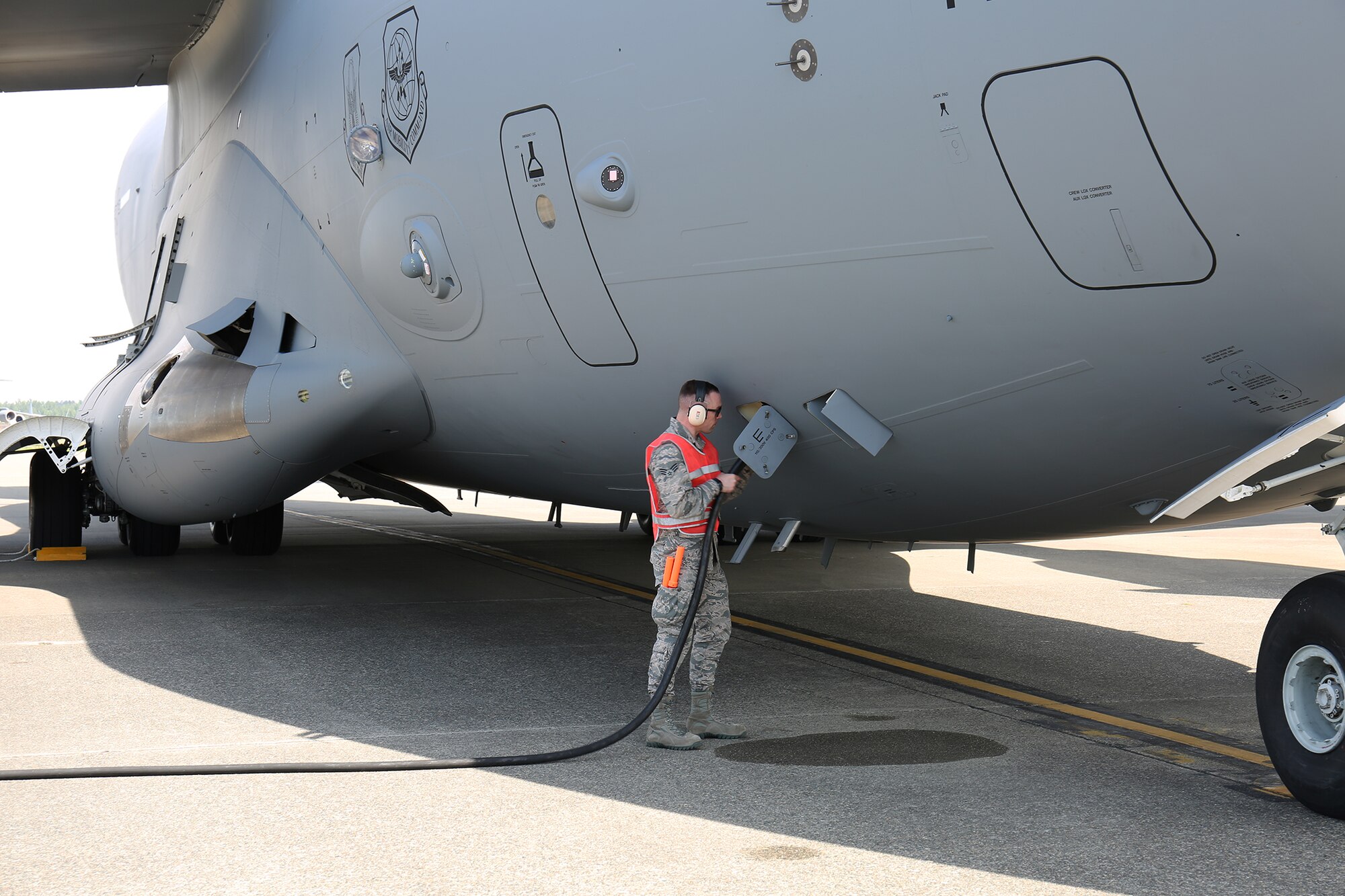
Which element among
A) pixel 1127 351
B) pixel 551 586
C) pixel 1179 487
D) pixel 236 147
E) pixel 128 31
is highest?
pixel 128 31

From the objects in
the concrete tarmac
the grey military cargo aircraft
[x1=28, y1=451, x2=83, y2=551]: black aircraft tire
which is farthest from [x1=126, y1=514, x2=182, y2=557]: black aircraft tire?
the grey military cargo aircraft

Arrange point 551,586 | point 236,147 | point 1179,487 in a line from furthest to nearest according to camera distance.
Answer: point 551,586 → point 236,147 → point 1179,487

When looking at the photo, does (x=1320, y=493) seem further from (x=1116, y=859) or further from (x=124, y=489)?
(x=124, y=489)

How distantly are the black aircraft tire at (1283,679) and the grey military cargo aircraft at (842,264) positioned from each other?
0.5 inches

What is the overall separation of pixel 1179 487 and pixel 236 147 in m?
7.25

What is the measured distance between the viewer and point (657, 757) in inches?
213

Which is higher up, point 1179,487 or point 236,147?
point 236,147

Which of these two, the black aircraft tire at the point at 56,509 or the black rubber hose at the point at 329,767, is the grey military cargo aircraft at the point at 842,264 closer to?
the black rubber hose at the point at 329,767

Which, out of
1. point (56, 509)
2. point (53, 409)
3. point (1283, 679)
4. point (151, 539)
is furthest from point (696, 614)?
point (53, 409)

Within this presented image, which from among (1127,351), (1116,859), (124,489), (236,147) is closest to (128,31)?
(236,147)

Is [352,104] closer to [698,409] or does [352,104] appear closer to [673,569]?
[698,409]

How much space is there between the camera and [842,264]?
5.08m

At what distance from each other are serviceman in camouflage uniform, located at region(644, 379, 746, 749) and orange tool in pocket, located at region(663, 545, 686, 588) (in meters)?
0.02

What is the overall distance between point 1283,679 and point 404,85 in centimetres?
513
